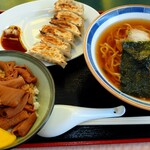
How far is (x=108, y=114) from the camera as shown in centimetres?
137

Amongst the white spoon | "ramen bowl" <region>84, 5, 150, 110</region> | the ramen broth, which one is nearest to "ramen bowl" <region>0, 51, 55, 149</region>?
the white spoon

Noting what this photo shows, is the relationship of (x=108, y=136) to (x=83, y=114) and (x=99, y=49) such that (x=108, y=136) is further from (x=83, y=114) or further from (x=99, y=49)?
(x=99, y=49)

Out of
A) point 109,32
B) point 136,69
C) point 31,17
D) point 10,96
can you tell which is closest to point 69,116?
point 10,96

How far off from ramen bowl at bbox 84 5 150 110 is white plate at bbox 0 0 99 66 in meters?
0.22

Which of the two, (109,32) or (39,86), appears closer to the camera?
(39,86)

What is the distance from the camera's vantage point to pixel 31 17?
201cm

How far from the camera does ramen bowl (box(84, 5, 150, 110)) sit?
4.30 ft

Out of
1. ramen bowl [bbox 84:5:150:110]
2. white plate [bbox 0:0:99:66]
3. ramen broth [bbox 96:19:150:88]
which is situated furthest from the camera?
white plate [bbox 0:0:99:66]

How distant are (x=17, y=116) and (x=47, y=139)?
21cm

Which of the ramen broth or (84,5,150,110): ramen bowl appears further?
the ramen broth

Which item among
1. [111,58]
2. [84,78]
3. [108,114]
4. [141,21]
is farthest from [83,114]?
[141,21]

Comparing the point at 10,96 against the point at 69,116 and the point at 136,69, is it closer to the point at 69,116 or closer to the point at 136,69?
the point at 69,116

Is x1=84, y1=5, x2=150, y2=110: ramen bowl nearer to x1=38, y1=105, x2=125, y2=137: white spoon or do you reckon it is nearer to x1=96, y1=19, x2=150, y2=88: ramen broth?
x1=96, y1=19, x2=150, y2=88: ramen broth

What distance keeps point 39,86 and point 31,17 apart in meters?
0.78
